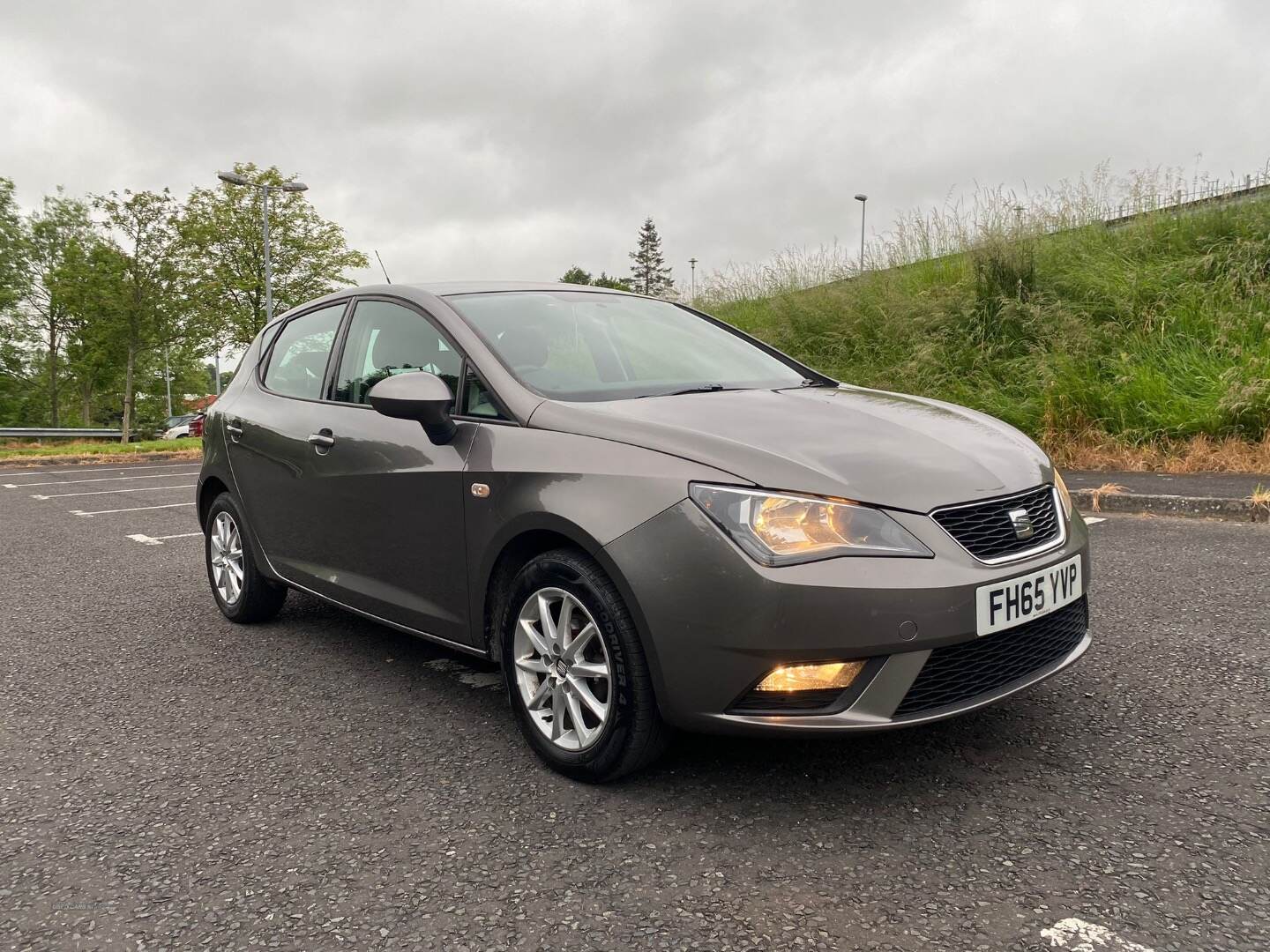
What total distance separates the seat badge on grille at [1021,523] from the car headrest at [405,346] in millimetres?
1920

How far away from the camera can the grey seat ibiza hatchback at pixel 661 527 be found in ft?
7.57

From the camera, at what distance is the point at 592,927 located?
199 cm

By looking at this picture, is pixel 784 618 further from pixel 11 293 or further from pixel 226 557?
pixel 11 293

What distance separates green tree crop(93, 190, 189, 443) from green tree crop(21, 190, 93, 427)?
9.11 meters

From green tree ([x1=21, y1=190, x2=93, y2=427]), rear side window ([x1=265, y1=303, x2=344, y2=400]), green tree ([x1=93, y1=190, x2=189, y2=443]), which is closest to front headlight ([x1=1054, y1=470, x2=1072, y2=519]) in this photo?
rear side window ([x1=265, y1=303, x2=344, y2=400])

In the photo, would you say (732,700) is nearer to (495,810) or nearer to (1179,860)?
(495,810)

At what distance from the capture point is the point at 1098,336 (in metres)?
9.41

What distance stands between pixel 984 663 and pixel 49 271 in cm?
4148

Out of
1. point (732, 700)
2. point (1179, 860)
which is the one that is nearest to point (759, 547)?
point (732, 700)

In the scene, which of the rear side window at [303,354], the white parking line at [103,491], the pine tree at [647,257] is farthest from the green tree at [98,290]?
the pine tree at [647,257]

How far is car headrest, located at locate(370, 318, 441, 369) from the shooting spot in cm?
337

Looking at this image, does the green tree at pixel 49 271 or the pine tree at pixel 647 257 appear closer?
the green tree at pixel 49 271

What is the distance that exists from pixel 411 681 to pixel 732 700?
5.62 feet

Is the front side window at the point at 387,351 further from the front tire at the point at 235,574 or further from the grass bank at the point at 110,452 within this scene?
the grass bank at the point at 110,452
